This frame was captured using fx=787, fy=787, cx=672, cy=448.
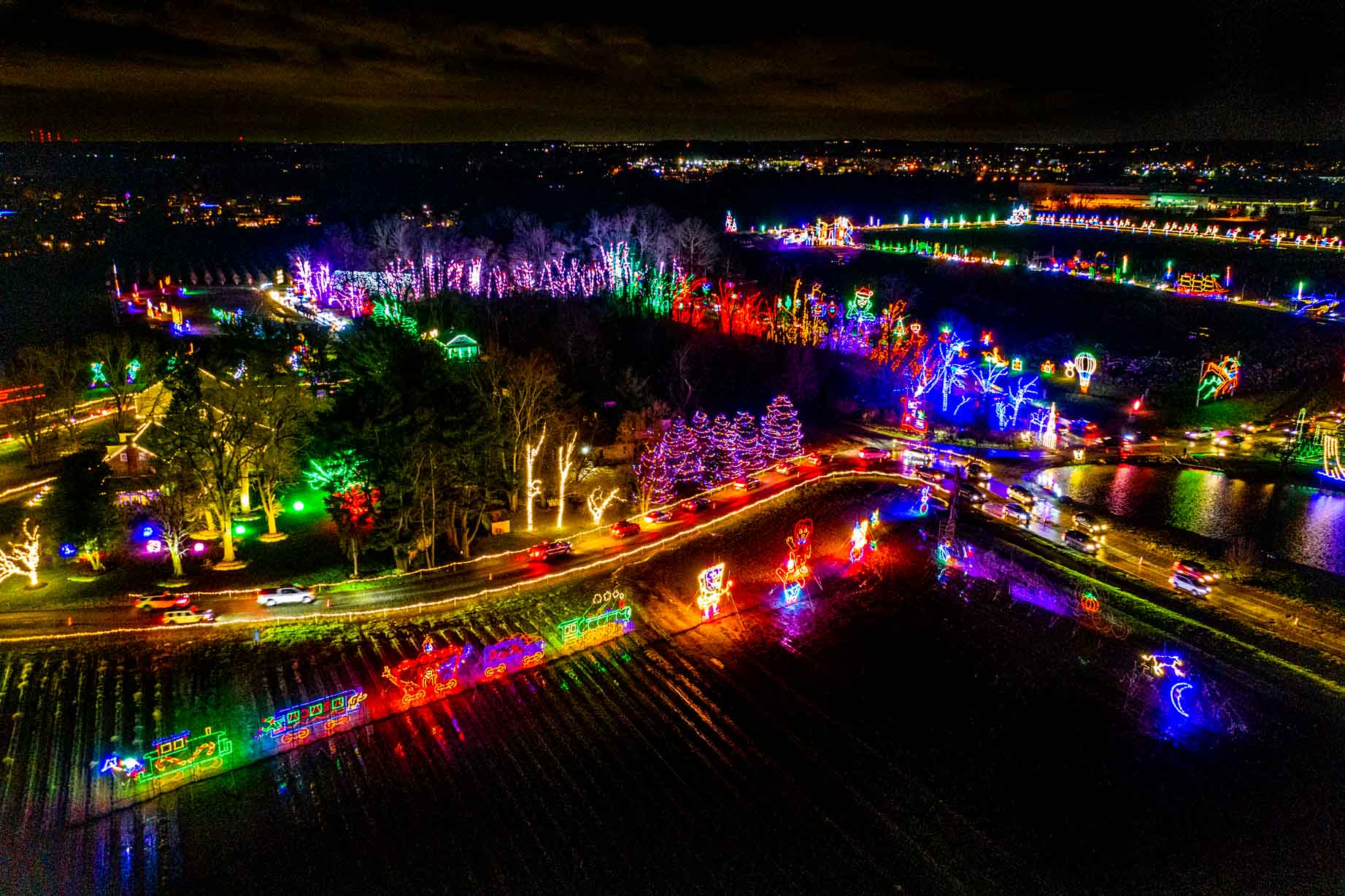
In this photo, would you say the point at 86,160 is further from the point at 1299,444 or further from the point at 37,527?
the point at 1299,444

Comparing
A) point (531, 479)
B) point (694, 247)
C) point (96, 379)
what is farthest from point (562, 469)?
point (694, 247)

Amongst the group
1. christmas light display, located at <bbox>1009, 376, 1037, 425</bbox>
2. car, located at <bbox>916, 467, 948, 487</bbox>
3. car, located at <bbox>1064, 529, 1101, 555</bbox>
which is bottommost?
car, located at <bbox>1064, 529, 1101, 555</bbox>

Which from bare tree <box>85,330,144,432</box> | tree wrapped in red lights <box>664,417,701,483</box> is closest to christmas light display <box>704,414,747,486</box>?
tree wrapped in red lights <box>664,417,701,483</box>

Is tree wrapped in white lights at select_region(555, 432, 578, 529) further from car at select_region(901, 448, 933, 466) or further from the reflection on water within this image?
the reflection on water

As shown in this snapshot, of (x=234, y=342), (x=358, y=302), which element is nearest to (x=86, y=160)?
(x=358, y=302)

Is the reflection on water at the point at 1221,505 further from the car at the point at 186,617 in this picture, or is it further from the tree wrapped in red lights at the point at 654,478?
the car at the point at 186,617

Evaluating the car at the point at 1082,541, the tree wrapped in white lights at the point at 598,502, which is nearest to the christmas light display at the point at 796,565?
the tree wrapped in white lights at the point at 598,502
